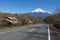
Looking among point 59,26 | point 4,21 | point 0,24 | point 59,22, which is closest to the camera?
point 59,26

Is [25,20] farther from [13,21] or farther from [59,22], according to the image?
[59,22]

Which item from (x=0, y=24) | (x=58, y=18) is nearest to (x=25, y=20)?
(x=0, y=24)

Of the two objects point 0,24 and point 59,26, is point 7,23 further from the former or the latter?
point 59,26

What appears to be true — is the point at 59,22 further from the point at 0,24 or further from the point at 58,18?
the point at 0,24

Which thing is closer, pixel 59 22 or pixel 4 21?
pixel 59 22

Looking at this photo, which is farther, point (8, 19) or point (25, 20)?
point (25, 20)

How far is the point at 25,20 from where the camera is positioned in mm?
74000

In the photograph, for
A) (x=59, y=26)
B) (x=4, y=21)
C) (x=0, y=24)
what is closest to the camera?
(x=59, y=26)

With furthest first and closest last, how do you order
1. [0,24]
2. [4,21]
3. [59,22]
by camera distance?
[4,21] < [0,24] < [59,22]

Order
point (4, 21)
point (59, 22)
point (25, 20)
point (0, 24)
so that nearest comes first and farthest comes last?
point (59, 22)
point (0, 24)
point (4, 21)
point (25, 20)

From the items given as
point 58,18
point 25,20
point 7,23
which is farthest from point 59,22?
point 25,20

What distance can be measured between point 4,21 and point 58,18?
15.5 meters

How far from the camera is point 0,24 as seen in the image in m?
47.3

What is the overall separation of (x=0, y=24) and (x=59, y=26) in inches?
613
